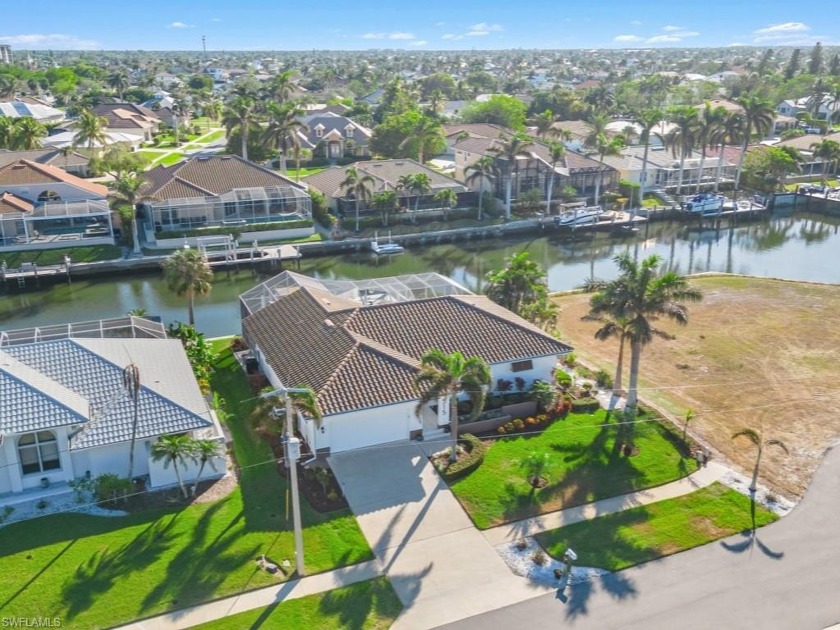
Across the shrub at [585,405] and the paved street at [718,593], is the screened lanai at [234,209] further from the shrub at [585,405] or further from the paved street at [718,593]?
the paved street at [718,593]

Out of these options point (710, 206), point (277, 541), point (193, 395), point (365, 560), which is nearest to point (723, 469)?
point (365, 560)

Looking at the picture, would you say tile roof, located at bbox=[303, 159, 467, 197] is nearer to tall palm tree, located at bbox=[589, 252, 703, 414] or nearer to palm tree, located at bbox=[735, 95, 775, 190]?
palm tree, located at bbox=[735, 95, 775, 190]

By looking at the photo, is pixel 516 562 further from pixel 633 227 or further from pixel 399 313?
pixel 633 227

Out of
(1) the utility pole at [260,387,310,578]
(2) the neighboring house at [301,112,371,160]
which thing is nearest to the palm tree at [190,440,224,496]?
(1) the utility pole at [260,387,310,578]

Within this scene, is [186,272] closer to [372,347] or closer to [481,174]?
[372,347]

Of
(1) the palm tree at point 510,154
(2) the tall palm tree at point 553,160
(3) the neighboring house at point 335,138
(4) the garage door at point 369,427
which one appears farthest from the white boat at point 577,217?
(4) the garage door at point 369,427

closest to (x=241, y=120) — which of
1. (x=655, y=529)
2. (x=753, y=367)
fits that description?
(x=753, y=367)
